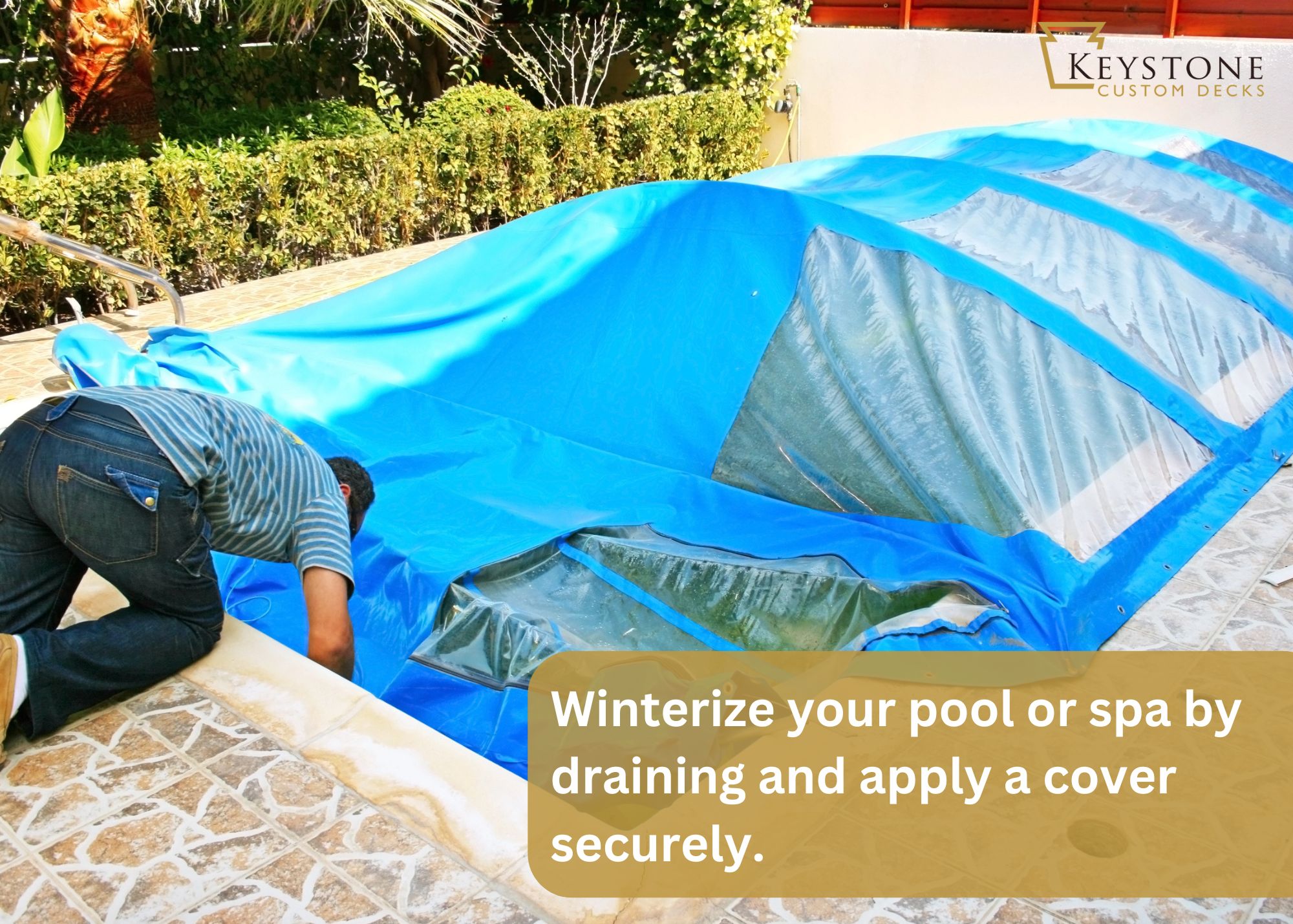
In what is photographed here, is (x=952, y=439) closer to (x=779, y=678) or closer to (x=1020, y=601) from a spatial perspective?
(x=1020, y=601)

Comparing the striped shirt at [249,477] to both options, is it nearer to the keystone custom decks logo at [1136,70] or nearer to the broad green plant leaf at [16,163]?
the broad green plant leaf at [16,163]

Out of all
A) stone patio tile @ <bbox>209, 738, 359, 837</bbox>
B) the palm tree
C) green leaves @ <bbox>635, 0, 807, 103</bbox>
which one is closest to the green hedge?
green leaves @ <bbox>635, 0, 807, 103</bbox>

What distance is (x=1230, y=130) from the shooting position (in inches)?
383

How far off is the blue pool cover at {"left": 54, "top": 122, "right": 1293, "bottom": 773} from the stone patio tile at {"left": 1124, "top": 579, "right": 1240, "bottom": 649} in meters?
0.06

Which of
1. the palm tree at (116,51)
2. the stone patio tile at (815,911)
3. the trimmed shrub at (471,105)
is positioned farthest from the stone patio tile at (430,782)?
the trimmed shrub at (471,105)

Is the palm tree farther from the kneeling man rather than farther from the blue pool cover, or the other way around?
the kneeling man

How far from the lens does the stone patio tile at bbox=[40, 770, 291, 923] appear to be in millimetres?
2273

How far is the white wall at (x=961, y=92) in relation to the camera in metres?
9.65

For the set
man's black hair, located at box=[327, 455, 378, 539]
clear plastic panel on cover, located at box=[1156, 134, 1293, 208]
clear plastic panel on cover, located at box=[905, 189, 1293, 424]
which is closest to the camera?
man's black hair, located at box=[327, 455, 378, 539]

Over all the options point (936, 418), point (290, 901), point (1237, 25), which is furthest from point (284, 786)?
point (1237, 25)

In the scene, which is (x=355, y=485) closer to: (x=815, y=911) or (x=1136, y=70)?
(x=815, y=911)

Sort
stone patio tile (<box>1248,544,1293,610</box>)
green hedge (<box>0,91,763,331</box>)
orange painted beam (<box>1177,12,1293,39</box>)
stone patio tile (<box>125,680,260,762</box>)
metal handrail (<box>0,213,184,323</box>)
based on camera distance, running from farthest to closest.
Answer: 1. orange painted beam (<box>1177,12,1293,39</box>)
2. green hedge (<box>0,91,763,331</box>)
3. metal handrail (<box>0,213,184,323</box>)
4. stone patio tile (<box>1248,544,1293,610</box>)
5. stone patio tile (<box>125,680,260,762</box>)

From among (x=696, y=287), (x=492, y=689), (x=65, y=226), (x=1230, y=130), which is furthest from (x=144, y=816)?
(x=1230, y=130)

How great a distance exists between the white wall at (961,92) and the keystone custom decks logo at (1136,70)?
46 millimetres
